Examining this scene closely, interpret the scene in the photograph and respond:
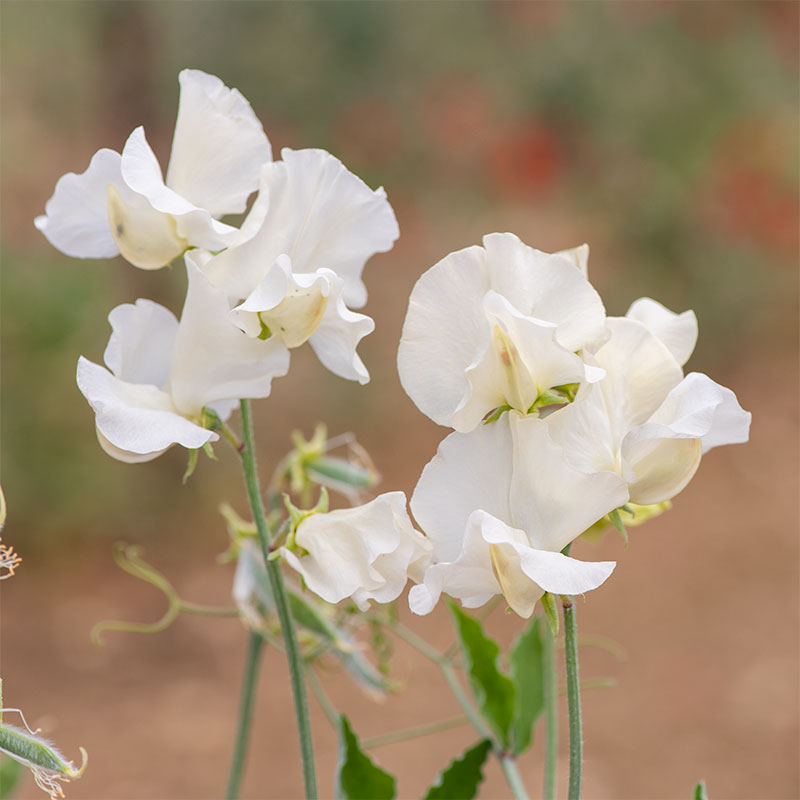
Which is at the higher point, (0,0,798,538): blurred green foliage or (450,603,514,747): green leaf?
(0,0,798,538): blurred green foliage

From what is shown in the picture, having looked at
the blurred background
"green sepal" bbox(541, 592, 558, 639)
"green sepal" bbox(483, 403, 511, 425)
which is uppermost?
the blurred background

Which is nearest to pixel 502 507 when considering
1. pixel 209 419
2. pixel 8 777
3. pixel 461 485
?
pixel 461 485

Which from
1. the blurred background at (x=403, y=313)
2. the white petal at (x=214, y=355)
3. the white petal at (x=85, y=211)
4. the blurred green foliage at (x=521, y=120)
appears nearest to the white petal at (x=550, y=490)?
the white petal at (x=214, y=355)

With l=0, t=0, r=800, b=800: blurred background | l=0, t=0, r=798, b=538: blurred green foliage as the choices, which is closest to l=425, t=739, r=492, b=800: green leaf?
l=0, t=0, r=800, b=800: blurred background

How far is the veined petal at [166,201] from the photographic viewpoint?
0.43 meters

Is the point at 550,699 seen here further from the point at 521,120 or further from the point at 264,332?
the point at 521,120

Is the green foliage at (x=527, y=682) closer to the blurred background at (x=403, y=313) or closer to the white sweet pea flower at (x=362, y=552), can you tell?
the white sweet pea flower at (x=362, y=552)

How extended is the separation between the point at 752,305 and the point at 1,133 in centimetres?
272

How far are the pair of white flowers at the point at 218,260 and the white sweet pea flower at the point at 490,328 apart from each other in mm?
36

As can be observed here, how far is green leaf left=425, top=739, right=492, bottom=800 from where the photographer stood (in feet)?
1.65

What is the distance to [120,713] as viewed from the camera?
2.23 meters

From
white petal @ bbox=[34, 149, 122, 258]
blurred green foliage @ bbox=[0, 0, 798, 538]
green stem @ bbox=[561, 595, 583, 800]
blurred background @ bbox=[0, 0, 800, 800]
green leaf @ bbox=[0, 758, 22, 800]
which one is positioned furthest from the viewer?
blurred green foliage @ bbox=[0, 0, 798, 538]

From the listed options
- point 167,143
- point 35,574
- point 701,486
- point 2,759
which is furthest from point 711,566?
point 2,759

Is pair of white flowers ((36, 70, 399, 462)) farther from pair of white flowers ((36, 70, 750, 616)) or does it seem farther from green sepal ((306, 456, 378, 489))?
green sepal ((306, 456, 378, 489))
